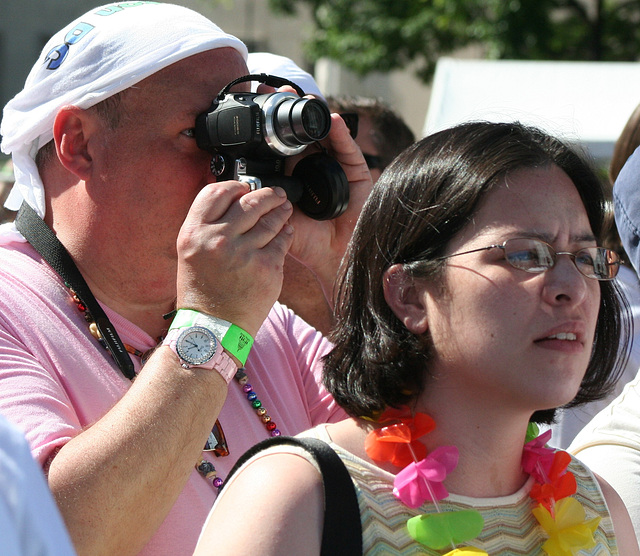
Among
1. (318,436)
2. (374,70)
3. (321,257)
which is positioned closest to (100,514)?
(318,436)

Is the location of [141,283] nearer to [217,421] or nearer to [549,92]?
[217,421]

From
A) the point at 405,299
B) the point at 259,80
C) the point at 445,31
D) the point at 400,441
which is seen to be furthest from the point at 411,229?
the point at 445,31

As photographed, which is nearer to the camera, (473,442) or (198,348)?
(473,442)

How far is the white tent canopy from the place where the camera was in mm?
5758

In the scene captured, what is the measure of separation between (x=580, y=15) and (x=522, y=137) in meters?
9.59

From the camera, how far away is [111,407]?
5.48ft

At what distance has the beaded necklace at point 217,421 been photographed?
1.80m

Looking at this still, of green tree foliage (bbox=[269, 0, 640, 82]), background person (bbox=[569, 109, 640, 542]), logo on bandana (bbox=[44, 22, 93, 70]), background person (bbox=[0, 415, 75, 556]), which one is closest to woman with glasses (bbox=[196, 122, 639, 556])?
background person (bbox=[569, 109, 640, 542])

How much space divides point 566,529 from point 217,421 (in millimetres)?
715

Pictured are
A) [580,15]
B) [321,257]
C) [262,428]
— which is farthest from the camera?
[580,15]

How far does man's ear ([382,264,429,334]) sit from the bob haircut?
11mm

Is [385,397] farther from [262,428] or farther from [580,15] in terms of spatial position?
[580,15]

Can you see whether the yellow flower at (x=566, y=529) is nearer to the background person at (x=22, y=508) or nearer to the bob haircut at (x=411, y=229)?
the bob haircut at (x=411, y=229)

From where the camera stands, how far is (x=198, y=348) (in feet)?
5.53
